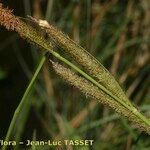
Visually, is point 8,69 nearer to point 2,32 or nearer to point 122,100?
point 2,32

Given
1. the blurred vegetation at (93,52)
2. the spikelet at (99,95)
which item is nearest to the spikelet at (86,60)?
the spikelet at (99,95)

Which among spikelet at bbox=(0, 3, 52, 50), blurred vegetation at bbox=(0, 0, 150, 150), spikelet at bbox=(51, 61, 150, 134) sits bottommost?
spikelet at bbox=(51, 61, 150, 134)

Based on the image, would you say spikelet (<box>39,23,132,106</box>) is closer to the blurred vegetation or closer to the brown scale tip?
the brown scale tip

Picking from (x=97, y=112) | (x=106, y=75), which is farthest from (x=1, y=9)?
(x=97, y=112)

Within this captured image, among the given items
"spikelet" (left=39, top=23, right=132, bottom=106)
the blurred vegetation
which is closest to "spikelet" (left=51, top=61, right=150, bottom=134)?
"spikelet" (left=39, top=23, right=132, bottom=106)

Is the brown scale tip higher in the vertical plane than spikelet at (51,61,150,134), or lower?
higher
